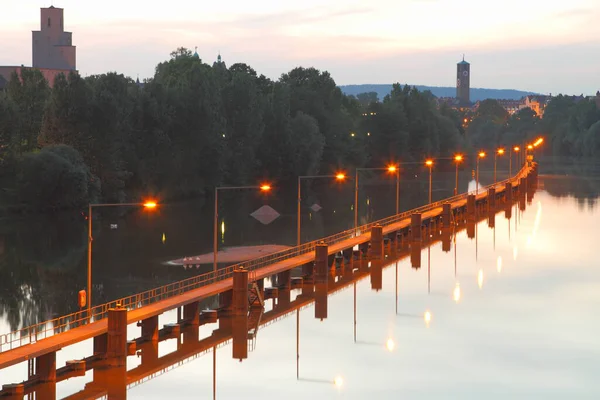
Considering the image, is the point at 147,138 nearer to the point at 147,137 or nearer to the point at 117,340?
the point at 147,137

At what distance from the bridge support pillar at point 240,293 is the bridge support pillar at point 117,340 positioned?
34.7 ft

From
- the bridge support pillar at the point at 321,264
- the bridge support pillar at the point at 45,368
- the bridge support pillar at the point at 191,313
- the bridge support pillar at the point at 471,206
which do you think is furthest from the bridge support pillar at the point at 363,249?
the bridge support pillar at the point at 45,368

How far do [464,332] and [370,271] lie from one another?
19670mm

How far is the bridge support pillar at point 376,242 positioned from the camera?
74125mm

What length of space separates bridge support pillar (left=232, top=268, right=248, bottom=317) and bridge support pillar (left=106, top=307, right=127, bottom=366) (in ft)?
34.7

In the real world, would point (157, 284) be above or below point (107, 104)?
below

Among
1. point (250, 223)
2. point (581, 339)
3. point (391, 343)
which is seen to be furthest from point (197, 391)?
point (250, 223)

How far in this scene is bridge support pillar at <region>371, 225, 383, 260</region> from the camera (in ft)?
243

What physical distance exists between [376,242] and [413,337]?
81.2 feet

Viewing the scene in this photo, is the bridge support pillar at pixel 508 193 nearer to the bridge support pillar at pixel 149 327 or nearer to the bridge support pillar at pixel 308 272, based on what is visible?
the bridge support pillar at pixel 308 272

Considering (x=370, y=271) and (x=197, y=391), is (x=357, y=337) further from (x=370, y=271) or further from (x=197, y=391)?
(x=370, y=271)

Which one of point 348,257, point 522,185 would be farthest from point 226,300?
point 522,185

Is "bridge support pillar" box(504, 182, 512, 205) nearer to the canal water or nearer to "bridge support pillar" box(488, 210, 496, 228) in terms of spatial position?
"bridge support pillar" box(488, 210, 496, 228)

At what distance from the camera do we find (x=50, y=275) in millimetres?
71062
